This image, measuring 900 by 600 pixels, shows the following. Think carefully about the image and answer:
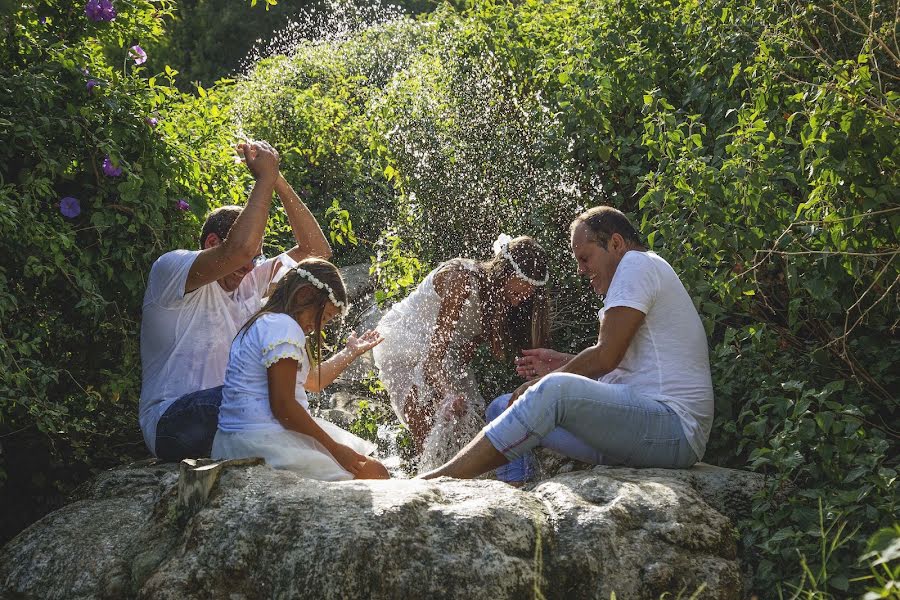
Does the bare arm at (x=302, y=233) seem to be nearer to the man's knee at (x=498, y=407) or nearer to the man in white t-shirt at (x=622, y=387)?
the man's knee at (x=498, y=407)

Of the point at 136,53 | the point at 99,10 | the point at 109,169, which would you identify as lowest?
the point at 109,169

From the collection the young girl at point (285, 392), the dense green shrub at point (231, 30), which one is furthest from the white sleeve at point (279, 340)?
the dense green shrub at point (231, 30)

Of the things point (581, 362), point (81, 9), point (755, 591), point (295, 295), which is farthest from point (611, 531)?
point (81, 9)

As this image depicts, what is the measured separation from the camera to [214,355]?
4.40m

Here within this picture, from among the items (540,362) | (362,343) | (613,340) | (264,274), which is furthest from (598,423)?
(264,274)

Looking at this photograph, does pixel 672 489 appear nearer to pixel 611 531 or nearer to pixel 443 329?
pixel 611 531

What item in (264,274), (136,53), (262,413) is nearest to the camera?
(262,413)

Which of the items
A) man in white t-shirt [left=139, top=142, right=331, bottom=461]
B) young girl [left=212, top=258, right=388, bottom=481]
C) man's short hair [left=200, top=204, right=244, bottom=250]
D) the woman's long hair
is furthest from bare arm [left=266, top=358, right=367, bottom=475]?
the woman's long hair

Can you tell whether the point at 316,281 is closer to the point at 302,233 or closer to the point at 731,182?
the point at 302,233

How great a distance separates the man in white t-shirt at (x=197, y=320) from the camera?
4105 millimetres

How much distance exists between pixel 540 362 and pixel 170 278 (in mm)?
1632

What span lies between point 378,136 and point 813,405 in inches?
140

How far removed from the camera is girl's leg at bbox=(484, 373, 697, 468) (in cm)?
361

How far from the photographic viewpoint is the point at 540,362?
4.29m
